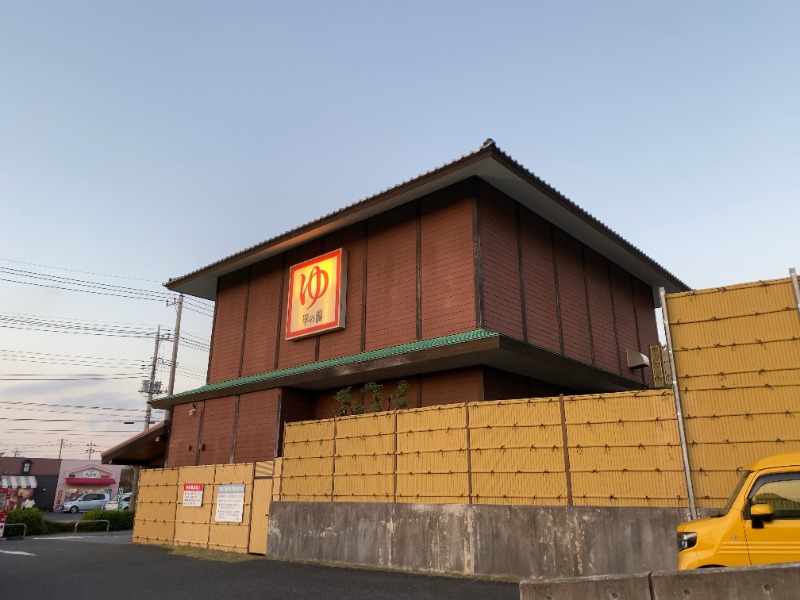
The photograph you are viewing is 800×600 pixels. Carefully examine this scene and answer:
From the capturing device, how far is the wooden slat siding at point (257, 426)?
20.7 meters

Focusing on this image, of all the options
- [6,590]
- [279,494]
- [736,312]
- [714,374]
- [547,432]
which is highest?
[736,312]

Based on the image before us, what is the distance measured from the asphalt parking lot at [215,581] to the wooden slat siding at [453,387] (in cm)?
582

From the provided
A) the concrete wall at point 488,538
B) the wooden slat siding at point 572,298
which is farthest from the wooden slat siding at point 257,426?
the wooden slat siding at point 572,298

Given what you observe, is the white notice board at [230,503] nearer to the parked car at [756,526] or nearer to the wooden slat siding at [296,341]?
the wooden slat siding at [296,341]

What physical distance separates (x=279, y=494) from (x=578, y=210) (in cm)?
1401

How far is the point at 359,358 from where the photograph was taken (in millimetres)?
18906

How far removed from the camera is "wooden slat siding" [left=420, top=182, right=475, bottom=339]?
17391mm

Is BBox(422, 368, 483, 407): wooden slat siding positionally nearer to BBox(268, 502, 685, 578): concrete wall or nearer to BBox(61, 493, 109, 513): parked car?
BBox(268, 502, 685, 578): concrete wall

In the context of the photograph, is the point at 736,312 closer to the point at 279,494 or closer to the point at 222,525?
the point at 279,494

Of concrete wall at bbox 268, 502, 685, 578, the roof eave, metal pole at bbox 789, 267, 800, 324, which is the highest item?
the roof eave

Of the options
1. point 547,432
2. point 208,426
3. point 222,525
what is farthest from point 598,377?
point 208,426

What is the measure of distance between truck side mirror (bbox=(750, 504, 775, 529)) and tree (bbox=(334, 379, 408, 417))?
11207 millimetres

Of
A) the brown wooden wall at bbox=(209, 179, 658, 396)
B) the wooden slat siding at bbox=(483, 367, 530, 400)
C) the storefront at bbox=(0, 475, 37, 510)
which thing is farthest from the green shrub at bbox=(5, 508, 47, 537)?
the storefront at bbox=(0, 475, 37, 510)

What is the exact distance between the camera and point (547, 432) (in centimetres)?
1202
